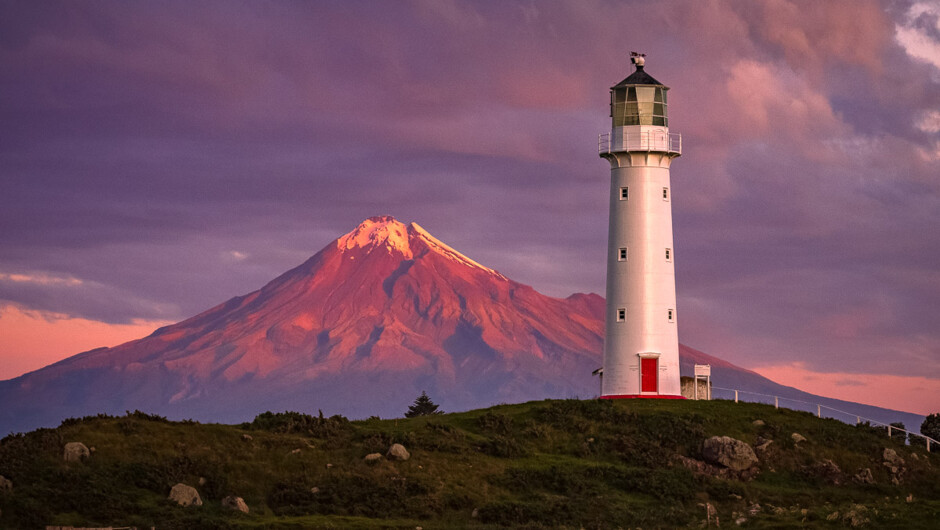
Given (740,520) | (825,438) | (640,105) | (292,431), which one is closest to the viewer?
(740,520)

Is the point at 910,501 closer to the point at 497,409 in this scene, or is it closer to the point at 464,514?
the point at 464,514

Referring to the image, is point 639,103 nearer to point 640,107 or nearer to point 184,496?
point 640,107

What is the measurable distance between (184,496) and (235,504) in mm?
1721

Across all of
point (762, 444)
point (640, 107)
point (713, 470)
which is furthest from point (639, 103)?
point (713, 470)

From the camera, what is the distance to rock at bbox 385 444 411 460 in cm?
4853

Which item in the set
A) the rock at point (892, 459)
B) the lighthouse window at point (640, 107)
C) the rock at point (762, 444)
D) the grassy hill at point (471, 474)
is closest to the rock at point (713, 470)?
the grassy hill at point (471, 474)

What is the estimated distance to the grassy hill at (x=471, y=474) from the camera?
4162 centimetres

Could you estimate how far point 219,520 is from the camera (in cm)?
3994

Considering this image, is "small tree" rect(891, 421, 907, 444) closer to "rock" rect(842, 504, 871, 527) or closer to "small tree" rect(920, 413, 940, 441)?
"small tree" rect(920, 413, 940, 441)

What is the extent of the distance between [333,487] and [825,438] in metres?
24.7

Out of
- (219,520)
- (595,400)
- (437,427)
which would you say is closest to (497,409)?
(595,400)

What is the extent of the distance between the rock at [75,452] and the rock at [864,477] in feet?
104

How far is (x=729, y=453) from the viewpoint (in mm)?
53688

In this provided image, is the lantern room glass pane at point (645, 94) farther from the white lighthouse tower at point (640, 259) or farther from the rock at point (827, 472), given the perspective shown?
the rock at point (827, 472)
